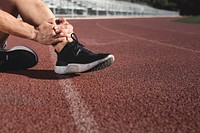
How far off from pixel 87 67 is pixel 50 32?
1.36 ft

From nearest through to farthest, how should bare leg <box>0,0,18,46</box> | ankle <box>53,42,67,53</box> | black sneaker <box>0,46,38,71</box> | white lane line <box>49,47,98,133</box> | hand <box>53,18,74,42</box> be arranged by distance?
white lane line <box>49,47,98,133</box>, hand <box>53,18,74,42</box>, ankle <box>53,42,67,53</box>, bare leg <box>0,0,18,46</box>, black sneaker <box>0,46,38,71</box>

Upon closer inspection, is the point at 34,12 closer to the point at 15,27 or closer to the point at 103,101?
the point at 15,27

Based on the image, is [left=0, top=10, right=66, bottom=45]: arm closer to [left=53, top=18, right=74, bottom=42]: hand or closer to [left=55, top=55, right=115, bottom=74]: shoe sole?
[left=53, top=18, right=74, bottom=42]: hand

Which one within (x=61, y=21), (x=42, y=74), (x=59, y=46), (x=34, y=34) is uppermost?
(x=61, y=21)

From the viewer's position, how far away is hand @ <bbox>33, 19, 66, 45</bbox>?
263 centimetres

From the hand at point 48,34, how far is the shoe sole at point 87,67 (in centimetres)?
24

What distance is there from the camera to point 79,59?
272 centimetres

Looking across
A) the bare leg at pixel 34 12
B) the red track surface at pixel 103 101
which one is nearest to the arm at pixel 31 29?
the bare leg at pixel 34 12

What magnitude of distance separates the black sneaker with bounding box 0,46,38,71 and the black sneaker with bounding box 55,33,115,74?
42cm

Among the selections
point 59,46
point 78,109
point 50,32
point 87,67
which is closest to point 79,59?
point 87,67

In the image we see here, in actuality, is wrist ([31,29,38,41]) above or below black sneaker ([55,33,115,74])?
above

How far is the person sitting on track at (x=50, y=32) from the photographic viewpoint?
264 centimetres

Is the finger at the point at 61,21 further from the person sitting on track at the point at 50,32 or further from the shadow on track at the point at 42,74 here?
the shadow on track at the point at 42,74

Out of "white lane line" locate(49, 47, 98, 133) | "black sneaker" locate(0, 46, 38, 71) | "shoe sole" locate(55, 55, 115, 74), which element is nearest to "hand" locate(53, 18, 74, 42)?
"shoe sole" locate(55, 55, 115, 74)
